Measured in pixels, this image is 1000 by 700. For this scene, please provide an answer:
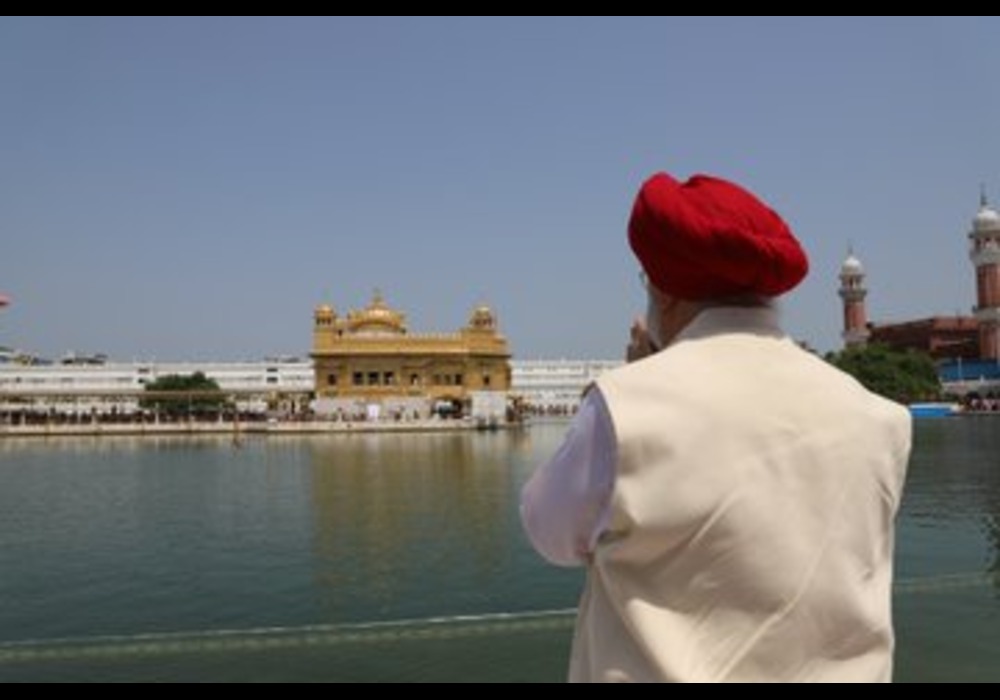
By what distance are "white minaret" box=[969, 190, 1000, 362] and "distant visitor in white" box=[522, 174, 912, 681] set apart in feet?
240

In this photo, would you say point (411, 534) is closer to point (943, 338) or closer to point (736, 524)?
point (736, 524)

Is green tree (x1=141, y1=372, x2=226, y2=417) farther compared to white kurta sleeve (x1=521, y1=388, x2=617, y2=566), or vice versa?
green tree (x1=141, y1=372, x2=226, y2=417)

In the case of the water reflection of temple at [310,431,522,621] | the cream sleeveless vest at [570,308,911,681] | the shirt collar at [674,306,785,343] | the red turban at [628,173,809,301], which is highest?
the red turban at [628,173,809,301]

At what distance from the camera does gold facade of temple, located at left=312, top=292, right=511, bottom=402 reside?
5162 centimetres

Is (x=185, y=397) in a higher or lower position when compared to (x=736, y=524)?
lower

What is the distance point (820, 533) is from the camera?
1.25m

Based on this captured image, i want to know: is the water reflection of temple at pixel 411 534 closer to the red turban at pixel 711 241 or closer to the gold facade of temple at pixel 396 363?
the red turban at pixel 711 241

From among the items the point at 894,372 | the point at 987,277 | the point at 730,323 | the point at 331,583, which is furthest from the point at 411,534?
the point at 987,277

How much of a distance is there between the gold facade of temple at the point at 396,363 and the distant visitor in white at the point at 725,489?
165 feet

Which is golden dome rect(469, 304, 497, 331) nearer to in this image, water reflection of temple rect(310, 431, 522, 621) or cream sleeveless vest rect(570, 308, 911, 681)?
water reflection of temple rect(310, 431, 522, 621)

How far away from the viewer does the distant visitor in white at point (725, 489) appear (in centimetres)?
118

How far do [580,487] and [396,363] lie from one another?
51.1 meters

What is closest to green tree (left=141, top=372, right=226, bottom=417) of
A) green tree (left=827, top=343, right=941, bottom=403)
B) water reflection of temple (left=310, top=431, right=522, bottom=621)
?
green tree (left=827, top=343, right=941, bottom=403)

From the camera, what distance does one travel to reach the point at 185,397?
2302 inches
